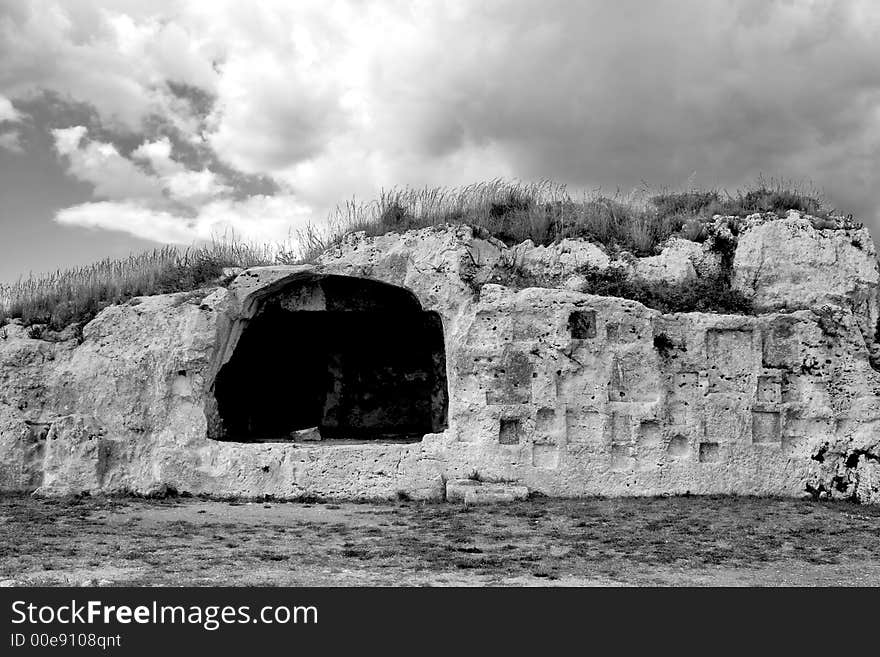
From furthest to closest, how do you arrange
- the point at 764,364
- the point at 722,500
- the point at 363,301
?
the point at 363,301 < the point at 764,364 < the point at 722,500

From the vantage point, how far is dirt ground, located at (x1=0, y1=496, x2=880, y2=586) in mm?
7070

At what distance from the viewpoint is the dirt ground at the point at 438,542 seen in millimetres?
7070

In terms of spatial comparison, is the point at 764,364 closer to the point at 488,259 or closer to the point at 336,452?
the point at 488,259

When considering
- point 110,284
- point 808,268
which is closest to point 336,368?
point 110,284

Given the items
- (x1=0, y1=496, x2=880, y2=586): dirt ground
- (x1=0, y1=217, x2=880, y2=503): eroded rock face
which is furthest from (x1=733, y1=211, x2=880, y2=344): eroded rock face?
(x1=0, y1=496, x2=880, y2=586): dirt ground

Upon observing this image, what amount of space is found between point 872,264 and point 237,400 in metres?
11.3

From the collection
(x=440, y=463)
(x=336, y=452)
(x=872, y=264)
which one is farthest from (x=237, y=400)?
(x=872, y=264)

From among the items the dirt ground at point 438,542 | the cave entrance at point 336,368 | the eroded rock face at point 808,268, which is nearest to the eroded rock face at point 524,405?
the eroded rock face at point 808,268

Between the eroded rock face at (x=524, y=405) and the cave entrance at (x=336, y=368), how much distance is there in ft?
3.87

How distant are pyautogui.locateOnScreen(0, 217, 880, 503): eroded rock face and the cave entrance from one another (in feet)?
3.87

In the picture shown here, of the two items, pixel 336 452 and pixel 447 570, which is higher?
pixel 336 452

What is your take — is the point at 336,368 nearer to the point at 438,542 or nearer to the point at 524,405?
the point at 524,405

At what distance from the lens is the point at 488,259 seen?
13211 millimetres

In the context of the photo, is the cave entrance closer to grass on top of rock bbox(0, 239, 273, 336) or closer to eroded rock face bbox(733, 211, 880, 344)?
grass on top of rock bbox(0, 239, 273, 336)
